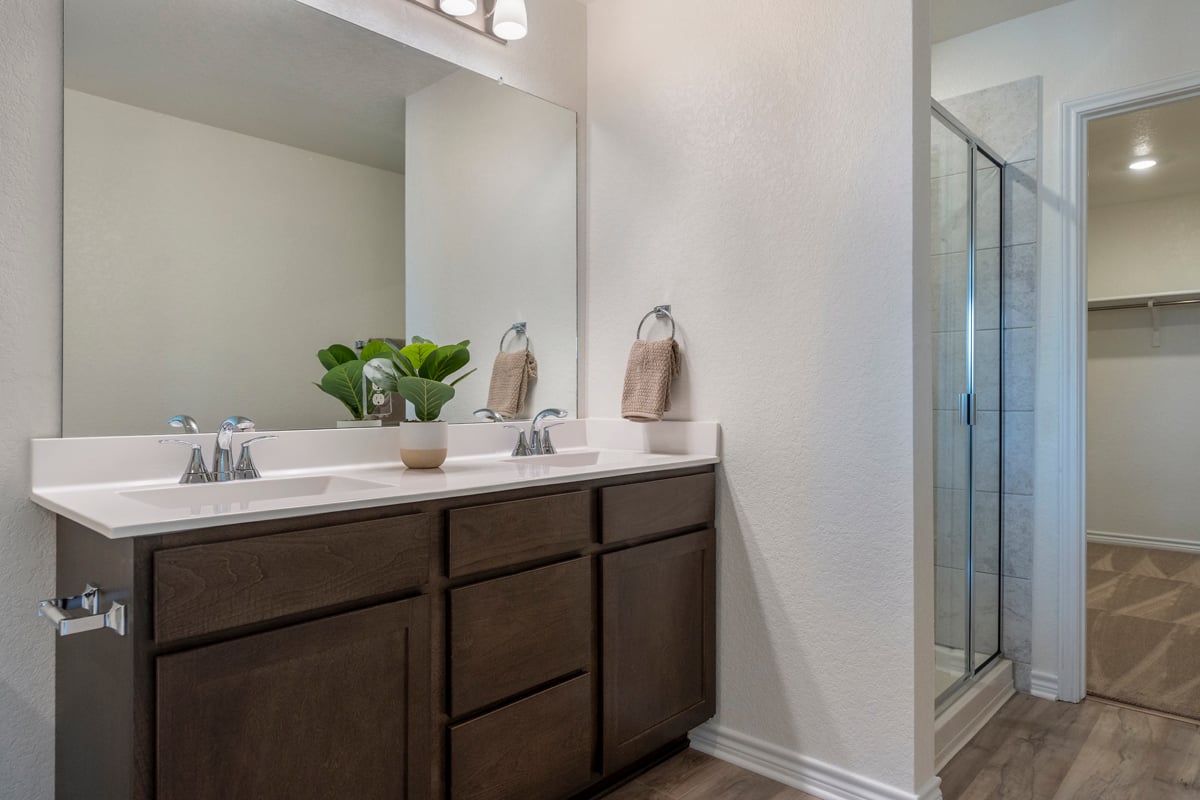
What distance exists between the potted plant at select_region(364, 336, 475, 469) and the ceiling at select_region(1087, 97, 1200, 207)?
270cm

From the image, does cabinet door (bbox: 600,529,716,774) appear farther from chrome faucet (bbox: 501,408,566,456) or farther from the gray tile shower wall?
the gray tile shower wall

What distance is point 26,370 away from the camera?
1.37 metres

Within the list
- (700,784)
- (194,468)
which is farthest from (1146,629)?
(194,468)

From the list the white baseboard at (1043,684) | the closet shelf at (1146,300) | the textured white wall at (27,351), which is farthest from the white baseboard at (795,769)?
the closet shelf at (1146,300)

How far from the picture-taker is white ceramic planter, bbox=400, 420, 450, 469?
179cm

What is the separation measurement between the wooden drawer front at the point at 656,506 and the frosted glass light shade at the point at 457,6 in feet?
4.62

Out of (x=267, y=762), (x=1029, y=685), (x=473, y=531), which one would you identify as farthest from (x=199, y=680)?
(x=1029, y=685)

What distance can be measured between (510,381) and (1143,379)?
15.5 ft

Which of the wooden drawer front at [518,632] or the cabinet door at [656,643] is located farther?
the cabinet door at [656,643]

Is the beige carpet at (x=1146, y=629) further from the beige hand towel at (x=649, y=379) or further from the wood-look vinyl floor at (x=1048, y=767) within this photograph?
the beige hand towel at (x=649, y=379)

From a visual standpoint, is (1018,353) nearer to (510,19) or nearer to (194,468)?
(510,19)

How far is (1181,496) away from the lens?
470 cm

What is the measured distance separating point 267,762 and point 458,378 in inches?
46.5

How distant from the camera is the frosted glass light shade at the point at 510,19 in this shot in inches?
81.2
